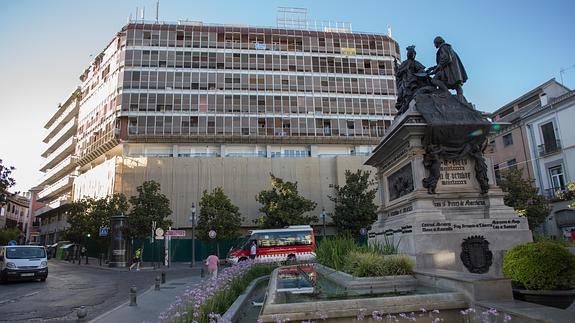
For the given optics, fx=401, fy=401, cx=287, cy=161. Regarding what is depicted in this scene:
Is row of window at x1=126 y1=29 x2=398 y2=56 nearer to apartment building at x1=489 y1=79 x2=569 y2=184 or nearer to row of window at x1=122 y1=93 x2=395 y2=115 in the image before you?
row of window at x1=122 y1=93 x2=395 y2=115

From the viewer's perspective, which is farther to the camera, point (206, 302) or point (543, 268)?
point (206, 302)

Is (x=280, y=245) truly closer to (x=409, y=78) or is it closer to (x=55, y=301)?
(x=55, y=301)

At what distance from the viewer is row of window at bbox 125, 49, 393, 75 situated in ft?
159

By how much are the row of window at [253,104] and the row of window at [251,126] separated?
1.12 meters

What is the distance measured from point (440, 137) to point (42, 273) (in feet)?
63.7

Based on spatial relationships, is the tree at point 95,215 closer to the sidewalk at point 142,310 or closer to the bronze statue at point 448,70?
the sidewalk at point 142,310

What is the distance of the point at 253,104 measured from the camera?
48156mm

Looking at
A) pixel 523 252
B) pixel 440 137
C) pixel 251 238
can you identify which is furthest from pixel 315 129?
pixel 523 252

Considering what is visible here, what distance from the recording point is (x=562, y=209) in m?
33.8

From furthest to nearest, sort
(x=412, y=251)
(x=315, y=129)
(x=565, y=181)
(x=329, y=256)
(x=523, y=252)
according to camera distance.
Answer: (x=315, y=129) < (x=565, y=181) < (x=329, y=256) < (x=412, y=251) < (x=523, y=252)

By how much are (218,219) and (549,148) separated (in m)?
29.8

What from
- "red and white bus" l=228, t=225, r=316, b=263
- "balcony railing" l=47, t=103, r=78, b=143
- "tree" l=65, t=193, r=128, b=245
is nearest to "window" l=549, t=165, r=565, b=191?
"red and white bus" l=228, t=225, r=316, b=263

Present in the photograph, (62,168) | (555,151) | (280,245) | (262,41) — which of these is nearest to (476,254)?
(280,245)

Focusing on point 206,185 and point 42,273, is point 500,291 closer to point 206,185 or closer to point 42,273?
point 42,273
